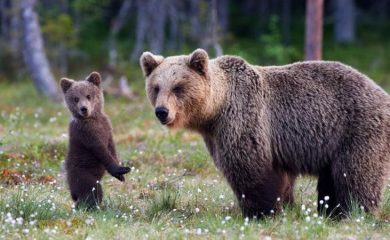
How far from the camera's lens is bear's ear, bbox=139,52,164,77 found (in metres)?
7.47

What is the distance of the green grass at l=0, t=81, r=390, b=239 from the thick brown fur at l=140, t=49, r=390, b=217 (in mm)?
340

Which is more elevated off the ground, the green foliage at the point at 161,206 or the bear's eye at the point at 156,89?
the bear's eye at the point at 156,89

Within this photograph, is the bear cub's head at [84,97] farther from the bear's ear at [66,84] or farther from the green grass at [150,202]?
the green grass at [150,202]

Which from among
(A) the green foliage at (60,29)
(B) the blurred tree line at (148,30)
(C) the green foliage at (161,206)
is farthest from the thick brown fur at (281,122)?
(A) the green foliage at (60,29)

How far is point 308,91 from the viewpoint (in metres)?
7.52

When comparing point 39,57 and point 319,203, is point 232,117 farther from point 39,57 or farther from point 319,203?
point 39,57

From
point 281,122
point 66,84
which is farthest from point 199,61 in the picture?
point 66,84

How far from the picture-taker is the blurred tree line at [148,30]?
79.5 feet

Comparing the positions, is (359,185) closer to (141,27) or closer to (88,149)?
(88,149)

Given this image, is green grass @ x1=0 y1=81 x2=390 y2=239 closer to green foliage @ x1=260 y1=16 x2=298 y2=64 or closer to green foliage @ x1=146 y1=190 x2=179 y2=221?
green foliage @ x1=146 y1=190 x2=179 y2=221

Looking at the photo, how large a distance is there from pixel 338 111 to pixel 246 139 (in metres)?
0.99

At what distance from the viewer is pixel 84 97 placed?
776cm

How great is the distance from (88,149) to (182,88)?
4.18 ft

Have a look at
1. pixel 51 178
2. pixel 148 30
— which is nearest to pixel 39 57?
pixel 148 30
